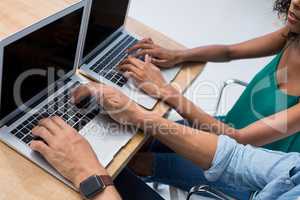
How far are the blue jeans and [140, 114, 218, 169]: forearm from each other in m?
0.20

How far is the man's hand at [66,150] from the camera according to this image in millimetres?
965

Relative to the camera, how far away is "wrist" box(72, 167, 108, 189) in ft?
3.12

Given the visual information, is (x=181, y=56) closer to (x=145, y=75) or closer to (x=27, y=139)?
(x=145, y=75)

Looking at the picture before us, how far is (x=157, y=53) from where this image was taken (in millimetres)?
1435

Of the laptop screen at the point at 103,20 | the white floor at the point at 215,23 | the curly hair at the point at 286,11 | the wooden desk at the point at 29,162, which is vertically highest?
the curly hair at the point at 286,11

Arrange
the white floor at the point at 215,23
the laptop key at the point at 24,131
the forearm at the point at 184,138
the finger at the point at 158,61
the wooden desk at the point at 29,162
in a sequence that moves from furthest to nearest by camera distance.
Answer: the white floor at the point at 215,23
the finger at the point at 158,61
the forearm at the point at 184,138
the laptop key at the point at 24,131
the wooden desk at the point at 29,162

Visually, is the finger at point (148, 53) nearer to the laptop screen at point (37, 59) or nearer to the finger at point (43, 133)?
the laptop screen at point (37, 59)

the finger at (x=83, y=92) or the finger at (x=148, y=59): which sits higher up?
the finger at (x=148, y=59)

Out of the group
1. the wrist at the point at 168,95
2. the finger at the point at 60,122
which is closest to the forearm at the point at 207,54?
the wrist at the point at 168,95

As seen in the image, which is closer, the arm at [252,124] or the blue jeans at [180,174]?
the arm at [252,124]

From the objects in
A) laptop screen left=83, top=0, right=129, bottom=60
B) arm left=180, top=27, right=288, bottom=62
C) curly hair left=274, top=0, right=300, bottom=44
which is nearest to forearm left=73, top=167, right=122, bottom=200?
laptop screen left=83, top=0, right=129, bottom=60

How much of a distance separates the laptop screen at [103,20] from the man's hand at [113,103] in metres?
0.17

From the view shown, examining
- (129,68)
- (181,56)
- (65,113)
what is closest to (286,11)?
(181,56)

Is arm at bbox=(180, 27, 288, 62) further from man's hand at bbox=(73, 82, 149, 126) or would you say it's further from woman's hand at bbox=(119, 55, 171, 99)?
man's hand at bbox=(73, 82, 149, 126)
